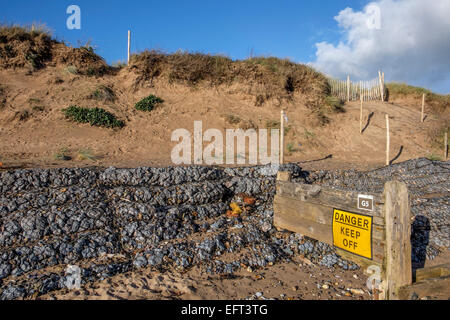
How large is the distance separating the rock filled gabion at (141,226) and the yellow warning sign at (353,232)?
2.68ft

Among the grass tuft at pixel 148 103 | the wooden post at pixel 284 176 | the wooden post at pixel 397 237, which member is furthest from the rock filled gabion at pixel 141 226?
the grass tuft at pixel 148 103

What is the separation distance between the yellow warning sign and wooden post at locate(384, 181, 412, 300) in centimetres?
29

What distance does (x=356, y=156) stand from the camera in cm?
1220

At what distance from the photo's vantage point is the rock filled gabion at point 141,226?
11.8 ft

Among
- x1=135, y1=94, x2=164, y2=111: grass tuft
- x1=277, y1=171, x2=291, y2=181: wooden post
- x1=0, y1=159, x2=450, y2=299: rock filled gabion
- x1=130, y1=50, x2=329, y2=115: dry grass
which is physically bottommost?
x1=0, y1=159, x2=450, y2=299: rock filled gabion

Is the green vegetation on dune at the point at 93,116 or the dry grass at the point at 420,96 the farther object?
the dry grass at the point at 420,96

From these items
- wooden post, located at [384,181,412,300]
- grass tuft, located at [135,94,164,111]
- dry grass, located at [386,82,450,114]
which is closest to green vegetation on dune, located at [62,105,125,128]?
grass tuft, located at [135,94,164,111]

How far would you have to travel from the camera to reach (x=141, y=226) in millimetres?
4312

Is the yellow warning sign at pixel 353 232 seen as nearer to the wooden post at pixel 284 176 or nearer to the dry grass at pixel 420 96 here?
the wooden post at pixel 284 176

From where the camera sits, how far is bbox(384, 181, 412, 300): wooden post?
2705mm

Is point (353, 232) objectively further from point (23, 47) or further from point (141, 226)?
point (23, 47)

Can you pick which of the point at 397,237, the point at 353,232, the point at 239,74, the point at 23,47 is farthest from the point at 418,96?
the point at 23,47

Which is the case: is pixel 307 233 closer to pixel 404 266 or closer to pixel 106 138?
pixel 404 266

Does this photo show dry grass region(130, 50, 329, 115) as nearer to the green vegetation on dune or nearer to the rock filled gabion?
the green vegetation on dune
